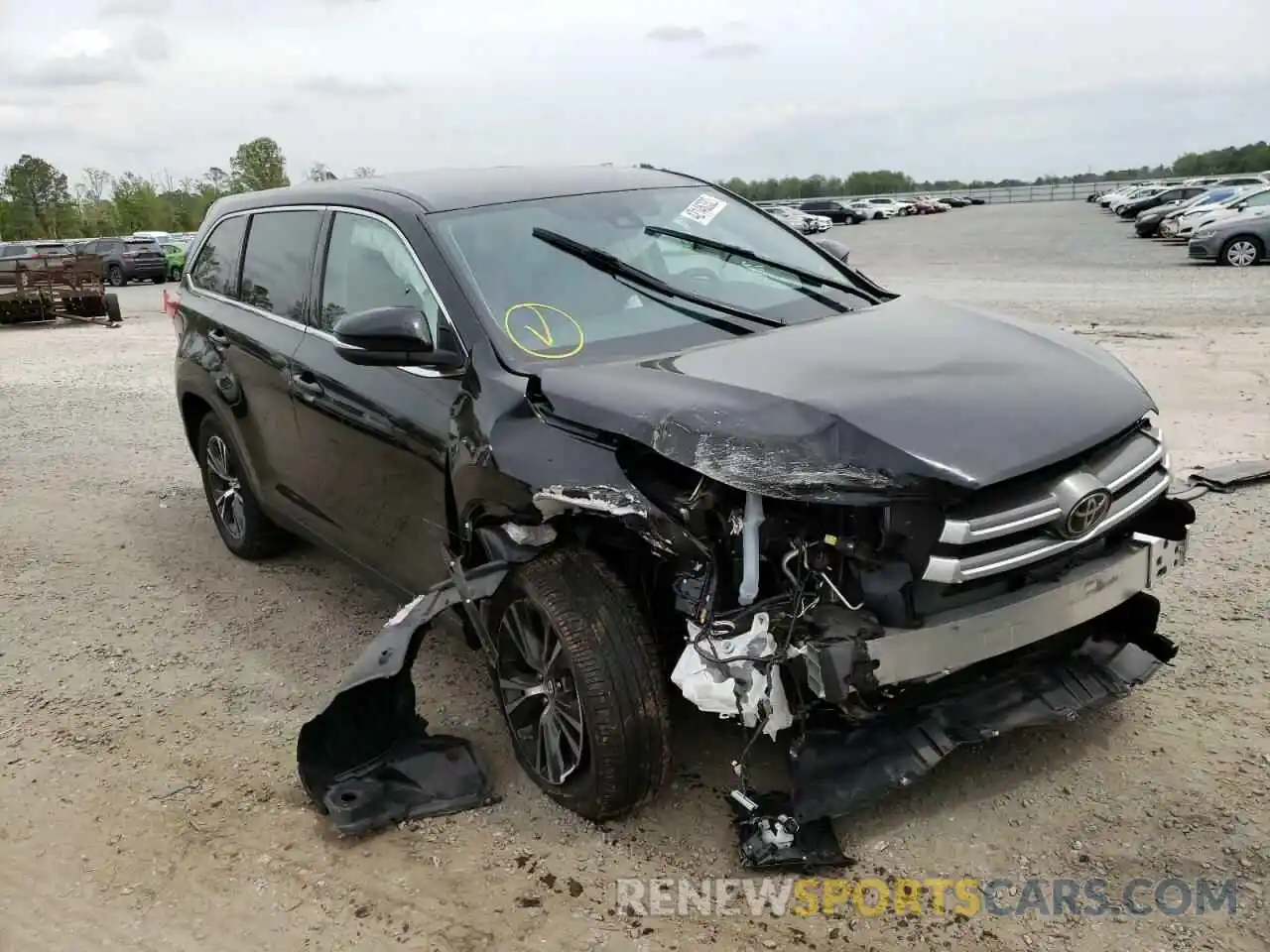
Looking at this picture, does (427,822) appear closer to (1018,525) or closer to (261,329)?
(1018,525)

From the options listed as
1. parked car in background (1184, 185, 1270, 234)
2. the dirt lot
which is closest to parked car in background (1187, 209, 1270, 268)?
parked car in background (1184, 185, 1270, 234)

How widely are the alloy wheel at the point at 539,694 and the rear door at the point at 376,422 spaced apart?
0.44 metres

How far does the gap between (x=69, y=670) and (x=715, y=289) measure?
317cm

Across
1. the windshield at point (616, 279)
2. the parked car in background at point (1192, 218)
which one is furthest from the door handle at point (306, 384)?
the parked car in background at point (1192, 218)

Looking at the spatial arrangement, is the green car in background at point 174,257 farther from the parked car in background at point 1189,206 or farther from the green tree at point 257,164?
the green tree at point 257,164

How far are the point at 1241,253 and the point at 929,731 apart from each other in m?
19.9

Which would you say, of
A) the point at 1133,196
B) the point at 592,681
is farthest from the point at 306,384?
the point at 1133,196

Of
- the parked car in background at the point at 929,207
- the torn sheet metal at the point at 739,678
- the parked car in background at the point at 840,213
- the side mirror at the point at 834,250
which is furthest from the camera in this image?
the parked car in background at the point at 929,207

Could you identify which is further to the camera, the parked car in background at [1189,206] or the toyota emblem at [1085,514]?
the parked car in background at [1189,206]

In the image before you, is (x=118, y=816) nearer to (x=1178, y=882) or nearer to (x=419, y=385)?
(x=419, y=385)

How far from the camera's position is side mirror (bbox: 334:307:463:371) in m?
3.26

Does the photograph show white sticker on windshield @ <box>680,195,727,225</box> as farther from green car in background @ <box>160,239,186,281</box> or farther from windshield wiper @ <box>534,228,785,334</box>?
green car in background @ <box>160,239,186,281</box>

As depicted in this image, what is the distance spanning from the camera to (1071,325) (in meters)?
11.9

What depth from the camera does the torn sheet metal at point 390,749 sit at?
3217 mm
